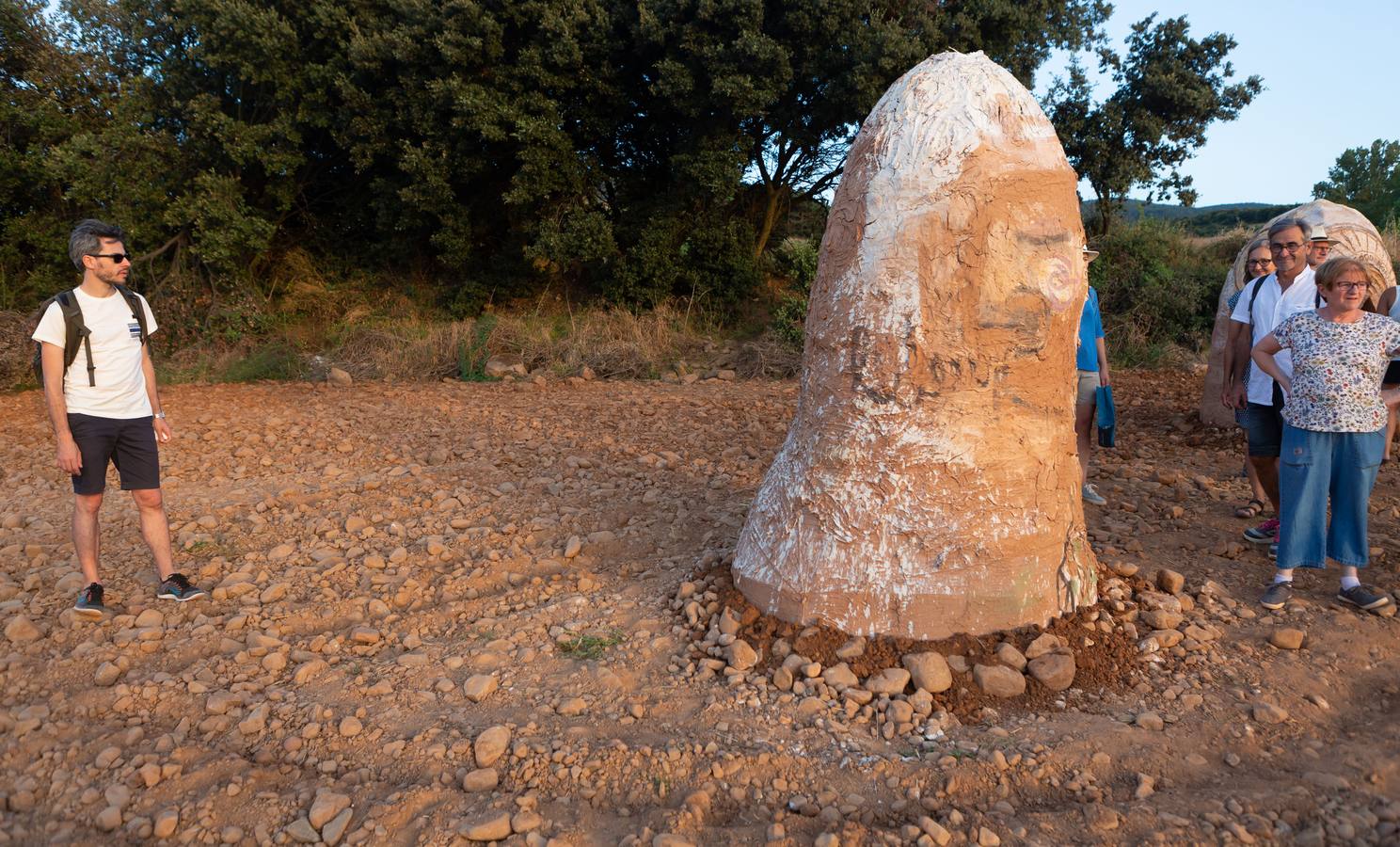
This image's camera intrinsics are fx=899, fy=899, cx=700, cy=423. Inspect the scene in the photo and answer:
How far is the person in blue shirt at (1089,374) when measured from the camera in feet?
16.5

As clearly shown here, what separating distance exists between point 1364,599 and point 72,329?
554cm


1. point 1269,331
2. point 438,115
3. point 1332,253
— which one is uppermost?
point 438,115

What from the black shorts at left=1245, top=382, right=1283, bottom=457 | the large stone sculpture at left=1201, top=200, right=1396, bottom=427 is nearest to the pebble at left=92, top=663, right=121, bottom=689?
the black shorts at left=1245, top=382, right=1283, bottom=457

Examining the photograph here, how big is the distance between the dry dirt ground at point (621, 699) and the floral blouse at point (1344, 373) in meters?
0.78

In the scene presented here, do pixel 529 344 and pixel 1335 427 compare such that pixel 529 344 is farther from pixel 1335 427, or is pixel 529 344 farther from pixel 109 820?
pixel 1335 427

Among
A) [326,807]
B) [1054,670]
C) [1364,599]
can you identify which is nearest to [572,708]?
[326,807]

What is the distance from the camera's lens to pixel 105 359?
12.9ft

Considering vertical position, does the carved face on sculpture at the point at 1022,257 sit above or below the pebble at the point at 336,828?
above

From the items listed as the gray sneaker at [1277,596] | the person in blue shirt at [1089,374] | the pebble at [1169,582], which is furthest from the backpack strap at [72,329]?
the gray sneaker at [1277,596]

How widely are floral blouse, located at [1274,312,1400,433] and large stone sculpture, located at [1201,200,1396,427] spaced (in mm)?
2789

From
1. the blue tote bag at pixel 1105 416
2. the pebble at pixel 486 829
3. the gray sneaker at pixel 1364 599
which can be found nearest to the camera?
the pebble at pixel 486 829

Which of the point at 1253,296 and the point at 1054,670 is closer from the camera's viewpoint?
the point at 1054,670

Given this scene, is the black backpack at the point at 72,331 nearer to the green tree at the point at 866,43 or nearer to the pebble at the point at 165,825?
the pebble at the point at 165,825

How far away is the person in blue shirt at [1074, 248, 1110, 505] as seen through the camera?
5.04 m
